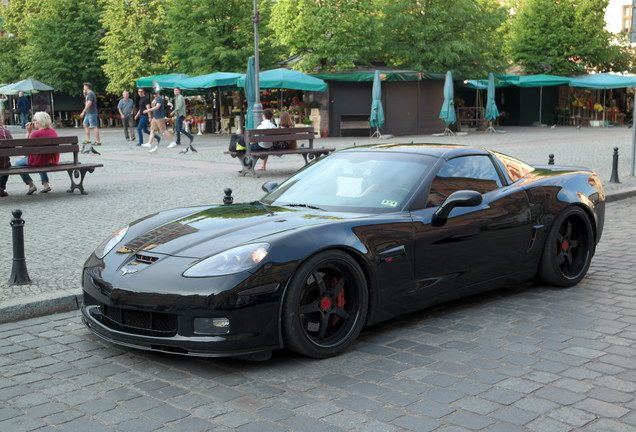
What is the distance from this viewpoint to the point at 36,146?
12.6 metres

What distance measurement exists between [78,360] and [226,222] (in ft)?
4.28

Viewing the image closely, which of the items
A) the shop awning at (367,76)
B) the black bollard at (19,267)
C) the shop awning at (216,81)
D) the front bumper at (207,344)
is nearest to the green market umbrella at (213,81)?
the shop awning at (216,81)

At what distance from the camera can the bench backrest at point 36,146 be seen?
12.1m

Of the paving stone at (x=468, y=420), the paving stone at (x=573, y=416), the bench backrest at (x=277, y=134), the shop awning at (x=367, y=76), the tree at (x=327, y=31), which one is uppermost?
the tree at (x=327, y=31)

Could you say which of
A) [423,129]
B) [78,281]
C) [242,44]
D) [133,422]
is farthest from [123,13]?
[133,422]

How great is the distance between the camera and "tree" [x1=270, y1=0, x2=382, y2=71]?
108 ft

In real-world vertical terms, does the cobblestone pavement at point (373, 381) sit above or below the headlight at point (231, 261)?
below

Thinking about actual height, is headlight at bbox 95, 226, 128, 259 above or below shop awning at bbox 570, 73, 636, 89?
below

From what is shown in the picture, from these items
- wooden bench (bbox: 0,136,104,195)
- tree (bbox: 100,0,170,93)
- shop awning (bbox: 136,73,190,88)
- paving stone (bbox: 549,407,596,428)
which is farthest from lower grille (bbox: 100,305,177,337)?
tree (bbox: 100,0,170,93)

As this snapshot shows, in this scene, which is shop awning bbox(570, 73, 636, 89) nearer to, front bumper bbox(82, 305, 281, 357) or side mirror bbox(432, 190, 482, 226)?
side mirror bbox(432, 190, 482, 226)

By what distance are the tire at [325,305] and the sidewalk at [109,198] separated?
93.9 inches

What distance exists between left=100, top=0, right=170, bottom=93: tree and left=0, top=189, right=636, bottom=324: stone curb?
3758 cm

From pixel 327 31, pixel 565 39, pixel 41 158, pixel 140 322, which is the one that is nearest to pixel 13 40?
pixel 327 31

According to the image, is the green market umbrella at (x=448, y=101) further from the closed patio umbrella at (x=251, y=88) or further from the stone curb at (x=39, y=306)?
the stone curb at (x=39, y=306)
